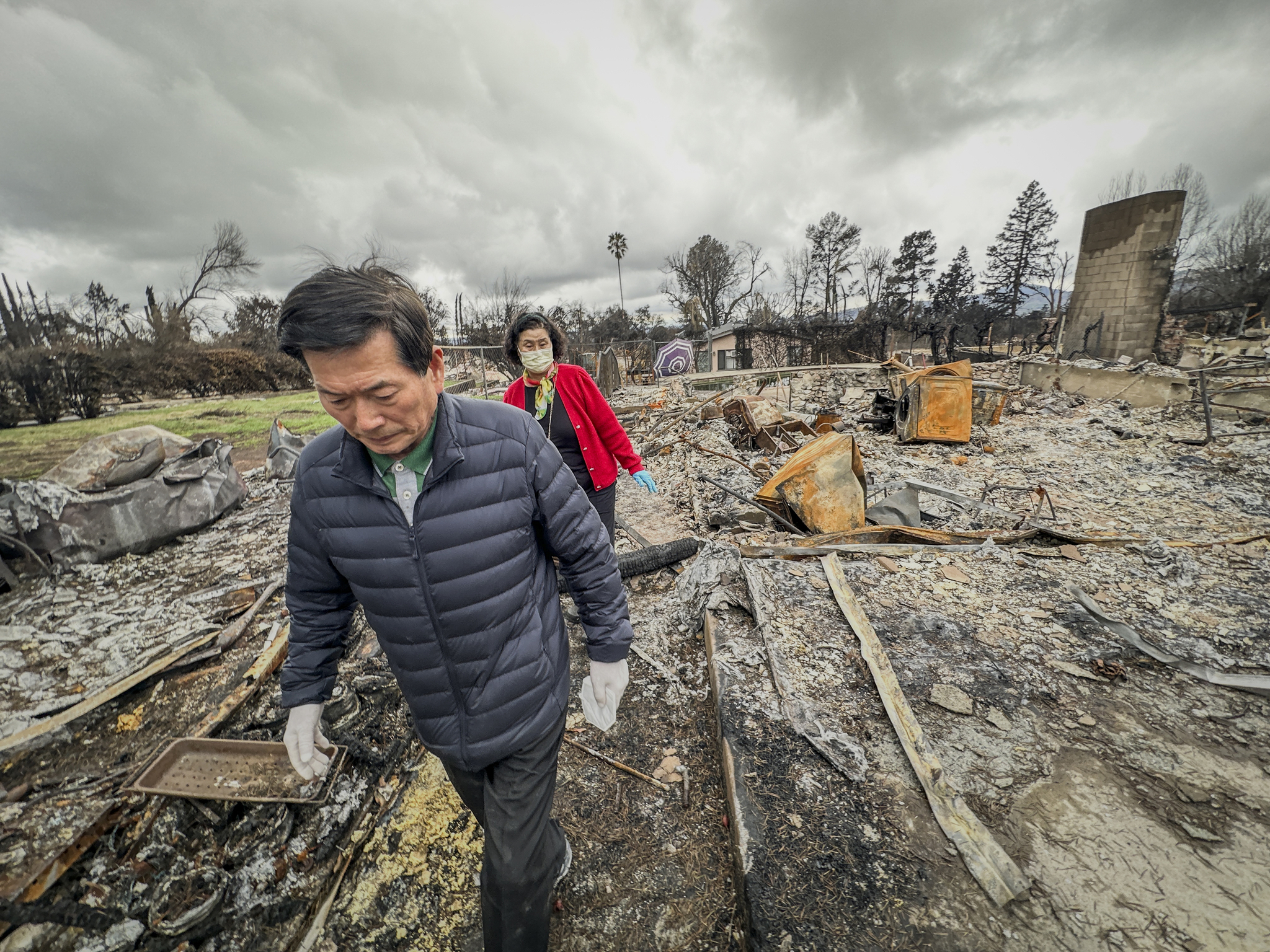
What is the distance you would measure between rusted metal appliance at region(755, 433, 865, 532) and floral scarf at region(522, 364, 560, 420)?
2.58m

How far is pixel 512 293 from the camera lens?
27.7 m

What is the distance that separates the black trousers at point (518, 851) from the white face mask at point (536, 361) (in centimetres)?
215

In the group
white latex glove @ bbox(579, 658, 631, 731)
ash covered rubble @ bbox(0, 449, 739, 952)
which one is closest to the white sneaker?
ash covered rubble @ bbox(0, 449, 739, 952)

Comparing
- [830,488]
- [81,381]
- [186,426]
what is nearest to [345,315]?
[830,488]

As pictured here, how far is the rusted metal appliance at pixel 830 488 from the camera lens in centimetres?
434

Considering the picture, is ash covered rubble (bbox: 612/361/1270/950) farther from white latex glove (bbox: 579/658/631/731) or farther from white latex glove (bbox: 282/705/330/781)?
white latex glove (bbox: 282/705/330/781)

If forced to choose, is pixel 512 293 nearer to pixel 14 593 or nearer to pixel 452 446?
pixel 14 593

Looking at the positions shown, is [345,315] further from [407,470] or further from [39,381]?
[39,381]

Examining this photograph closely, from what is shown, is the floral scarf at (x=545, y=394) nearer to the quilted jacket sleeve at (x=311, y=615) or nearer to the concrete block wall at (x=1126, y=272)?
the quilted jacket sleeve at (x=311, y=615)

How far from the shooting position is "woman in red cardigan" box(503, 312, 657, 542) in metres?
2.95

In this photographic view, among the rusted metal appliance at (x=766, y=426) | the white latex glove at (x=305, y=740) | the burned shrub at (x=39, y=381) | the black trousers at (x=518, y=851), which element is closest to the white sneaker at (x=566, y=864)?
the black trousers at (x=518, y=851)

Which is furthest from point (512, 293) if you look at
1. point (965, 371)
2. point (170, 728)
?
point (170, 728)

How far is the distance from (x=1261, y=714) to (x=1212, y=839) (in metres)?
1.02

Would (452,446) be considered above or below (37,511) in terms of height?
above
